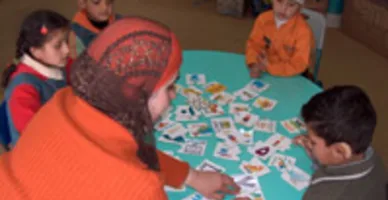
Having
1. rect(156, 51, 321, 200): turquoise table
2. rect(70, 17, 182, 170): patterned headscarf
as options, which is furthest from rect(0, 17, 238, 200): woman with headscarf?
rect(156, 51, 321, 200): turquoise table

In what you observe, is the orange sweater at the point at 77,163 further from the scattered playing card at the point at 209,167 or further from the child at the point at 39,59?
the child at the point at 39,59

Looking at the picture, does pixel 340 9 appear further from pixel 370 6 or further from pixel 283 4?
pixel 283 4

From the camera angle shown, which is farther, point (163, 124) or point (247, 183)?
point (163, 124)

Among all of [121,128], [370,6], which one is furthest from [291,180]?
[370,6]

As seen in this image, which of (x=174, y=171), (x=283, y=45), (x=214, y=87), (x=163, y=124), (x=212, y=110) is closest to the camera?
(x=174, y=171)

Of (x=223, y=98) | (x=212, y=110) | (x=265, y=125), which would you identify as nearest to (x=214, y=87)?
(x=223, y=98)

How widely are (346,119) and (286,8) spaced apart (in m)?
1.38

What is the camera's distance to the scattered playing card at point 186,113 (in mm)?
2322

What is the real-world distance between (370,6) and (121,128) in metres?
4.60

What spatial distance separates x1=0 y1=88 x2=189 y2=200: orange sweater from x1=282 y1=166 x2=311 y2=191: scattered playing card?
909mm

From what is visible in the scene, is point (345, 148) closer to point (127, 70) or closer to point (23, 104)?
point (127, 70)

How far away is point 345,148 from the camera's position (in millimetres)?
1640

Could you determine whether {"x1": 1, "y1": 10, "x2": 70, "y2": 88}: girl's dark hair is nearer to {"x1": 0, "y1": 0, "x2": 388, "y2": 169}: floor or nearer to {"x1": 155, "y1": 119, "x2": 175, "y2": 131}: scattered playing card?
{"x1": 155, "y1": 119, "x2": 175, "y2": 131}: scattered playing card

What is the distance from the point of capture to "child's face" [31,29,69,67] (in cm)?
239
